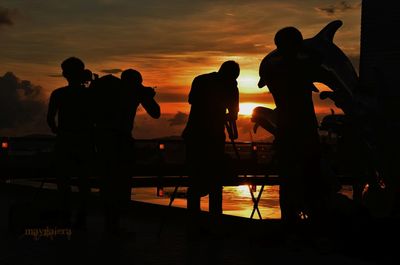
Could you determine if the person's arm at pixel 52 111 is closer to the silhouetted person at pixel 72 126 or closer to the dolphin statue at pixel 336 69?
the silhouetted person at pixel 72 126

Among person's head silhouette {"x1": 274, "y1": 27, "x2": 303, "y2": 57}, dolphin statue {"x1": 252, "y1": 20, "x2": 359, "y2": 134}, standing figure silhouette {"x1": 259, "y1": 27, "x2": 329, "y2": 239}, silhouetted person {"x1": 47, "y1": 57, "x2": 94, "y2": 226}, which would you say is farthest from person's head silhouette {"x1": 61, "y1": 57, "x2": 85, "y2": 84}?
dolphin statue {"x1": 252, "y1": 20, "x2": 359, "y2": 134}

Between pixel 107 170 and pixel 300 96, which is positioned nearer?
pixel 300 96

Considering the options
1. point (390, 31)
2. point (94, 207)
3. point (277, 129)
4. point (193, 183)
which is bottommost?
point (94, 207)

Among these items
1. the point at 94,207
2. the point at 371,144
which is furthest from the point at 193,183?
the point at 371,144

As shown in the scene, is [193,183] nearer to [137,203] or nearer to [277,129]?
[277,129]

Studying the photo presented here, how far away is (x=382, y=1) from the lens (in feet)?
50.9

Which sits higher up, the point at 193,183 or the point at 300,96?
the point at 300,96

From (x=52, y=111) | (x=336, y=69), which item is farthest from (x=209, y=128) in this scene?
(x=336, y=69)

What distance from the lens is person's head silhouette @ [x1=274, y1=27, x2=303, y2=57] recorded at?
26.2 feet

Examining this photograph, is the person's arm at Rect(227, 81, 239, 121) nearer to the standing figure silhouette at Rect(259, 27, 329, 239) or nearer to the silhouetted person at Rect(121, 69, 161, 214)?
the silhouetted person at Rect(121, 69, 161, 214)

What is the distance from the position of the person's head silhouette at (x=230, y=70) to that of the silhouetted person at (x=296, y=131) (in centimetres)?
107

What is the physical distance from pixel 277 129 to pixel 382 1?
805 cm

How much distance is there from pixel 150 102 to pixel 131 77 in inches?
14.8

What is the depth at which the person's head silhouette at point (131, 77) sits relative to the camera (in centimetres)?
960
